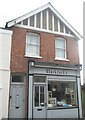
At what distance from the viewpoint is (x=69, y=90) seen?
18.2 meters

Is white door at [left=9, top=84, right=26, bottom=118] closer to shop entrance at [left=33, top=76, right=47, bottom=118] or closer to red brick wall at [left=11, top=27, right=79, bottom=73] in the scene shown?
shop entrance at [left=33, top=76, right=47, bottom=118]

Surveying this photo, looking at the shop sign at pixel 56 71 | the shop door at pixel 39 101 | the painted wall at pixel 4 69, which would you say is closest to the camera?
the painted wall at pixel 4 69

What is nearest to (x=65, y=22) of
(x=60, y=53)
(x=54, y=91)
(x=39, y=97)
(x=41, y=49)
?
(x=60, y=53)

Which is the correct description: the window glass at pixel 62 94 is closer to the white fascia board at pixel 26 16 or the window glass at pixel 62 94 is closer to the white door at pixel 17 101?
the white door at pixel 17 101

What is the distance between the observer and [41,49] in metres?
17.3

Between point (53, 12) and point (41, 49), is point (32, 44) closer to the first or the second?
point (41, 49)

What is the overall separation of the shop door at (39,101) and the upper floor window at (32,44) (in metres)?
2.71

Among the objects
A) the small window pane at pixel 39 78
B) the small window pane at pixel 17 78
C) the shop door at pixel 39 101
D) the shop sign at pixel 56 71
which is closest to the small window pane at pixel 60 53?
the shop sign at pixel 56 71

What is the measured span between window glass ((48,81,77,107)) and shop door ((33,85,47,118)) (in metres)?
0.63

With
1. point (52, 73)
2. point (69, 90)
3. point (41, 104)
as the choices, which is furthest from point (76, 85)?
point (41, 104)

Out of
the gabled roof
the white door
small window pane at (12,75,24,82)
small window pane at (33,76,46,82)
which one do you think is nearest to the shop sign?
small window pane at (33,76,46,82)

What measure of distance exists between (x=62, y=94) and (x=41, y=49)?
425cm

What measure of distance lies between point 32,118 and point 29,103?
1.13 m

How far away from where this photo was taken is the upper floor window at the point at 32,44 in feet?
55.3
